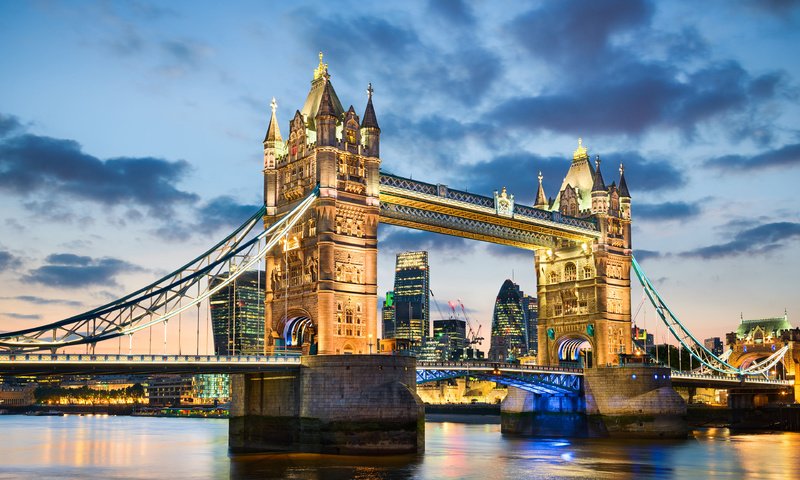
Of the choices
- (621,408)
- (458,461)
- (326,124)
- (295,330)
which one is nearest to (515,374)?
(621,408)

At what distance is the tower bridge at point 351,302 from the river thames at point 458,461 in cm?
406

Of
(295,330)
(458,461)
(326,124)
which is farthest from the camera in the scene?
(295,330)

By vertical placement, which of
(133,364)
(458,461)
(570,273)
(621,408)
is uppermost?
(570,273)

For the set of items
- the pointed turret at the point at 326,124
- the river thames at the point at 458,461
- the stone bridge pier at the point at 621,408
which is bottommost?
the river thames at the point at 458,461

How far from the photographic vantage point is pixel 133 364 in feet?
202

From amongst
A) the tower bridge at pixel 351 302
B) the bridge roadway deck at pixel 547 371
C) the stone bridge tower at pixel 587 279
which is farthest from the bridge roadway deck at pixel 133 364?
the stone bridge tower at pixel 587 279

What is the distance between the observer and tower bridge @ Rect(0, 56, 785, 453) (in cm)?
6706

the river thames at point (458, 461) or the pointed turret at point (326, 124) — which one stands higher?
the pointed turret at point (326, 124)

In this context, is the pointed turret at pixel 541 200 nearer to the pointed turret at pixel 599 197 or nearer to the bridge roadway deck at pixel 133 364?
the pointed turret at pixel 599 197

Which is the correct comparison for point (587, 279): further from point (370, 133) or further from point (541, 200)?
point (370, 133)

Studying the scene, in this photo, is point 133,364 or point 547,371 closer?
point 133,364

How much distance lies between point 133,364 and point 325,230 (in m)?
19.4

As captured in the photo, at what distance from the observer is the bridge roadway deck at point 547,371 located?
82812 millimetres

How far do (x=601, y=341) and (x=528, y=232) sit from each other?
47.9 ft
